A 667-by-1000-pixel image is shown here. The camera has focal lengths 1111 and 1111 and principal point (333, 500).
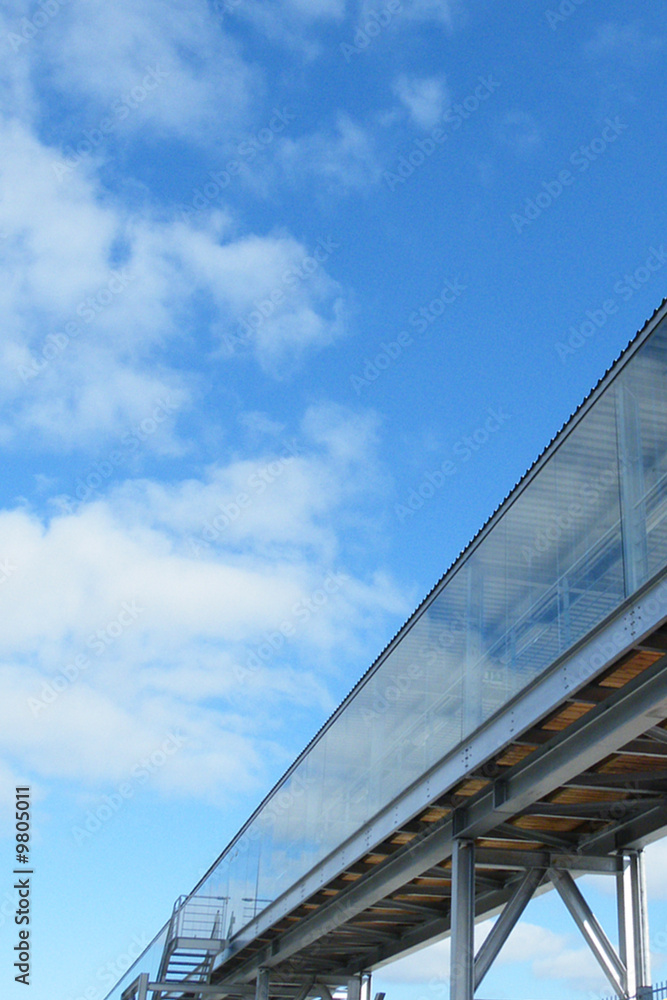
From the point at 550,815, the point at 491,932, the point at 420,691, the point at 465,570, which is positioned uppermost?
the point at 465,570

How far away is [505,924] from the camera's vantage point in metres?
16.6

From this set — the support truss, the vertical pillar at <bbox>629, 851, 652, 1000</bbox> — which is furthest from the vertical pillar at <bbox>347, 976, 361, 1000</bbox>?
the vertical pillar at <bbox>629, 851, 652, 1000</bbox>

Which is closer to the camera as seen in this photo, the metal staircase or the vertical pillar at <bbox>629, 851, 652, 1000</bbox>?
the vertical pillar at <bbox>629, 851, 652, 1000</bbox>

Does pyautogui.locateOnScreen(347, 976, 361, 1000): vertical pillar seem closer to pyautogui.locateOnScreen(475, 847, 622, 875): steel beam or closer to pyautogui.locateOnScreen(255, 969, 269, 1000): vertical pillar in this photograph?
pyautogui.locateOnScreen(255, 969, 269, 1000): vertical pillar

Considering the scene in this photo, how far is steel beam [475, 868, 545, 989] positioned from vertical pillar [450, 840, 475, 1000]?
149mm

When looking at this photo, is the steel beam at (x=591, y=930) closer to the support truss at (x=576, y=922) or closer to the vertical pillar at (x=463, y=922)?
the support truss at (x=576, y=922)

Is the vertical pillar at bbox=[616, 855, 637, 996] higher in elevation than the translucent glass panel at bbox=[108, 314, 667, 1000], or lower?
lower

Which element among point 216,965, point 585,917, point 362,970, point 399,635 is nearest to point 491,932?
point 585,917

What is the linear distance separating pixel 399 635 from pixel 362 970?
1580cm

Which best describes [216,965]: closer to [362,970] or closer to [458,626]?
[362,970]

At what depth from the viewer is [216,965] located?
3259cm

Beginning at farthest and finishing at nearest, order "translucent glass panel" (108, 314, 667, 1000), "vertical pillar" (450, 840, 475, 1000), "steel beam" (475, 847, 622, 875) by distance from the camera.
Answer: "steel beam" (475, 847, 622, 875) → "vertical pillar" (450, 840, 475, 1000) → "translucent glass panel" (108, 314, 667, 1000)

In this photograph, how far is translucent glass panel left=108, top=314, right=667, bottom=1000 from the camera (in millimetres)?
11562

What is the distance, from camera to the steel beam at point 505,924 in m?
15.8
